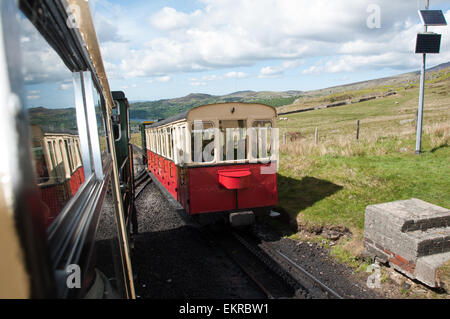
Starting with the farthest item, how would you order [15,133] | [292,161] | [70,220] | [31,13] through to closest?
1. [292,161]
2. [70,220]
3. [31,13]
4. [15,133]

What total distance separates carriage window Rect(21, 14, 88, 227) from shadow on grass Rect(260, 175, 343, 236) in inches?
228

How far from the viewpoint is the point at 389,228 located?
4867mm

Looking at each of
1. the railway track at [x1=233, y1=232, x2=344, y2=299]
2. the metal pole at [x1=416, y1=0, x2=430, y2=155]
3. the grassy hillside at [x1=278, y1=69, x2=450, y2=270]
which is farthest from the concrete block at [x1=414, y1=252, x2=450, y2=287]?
the metal pole at [x1=416, y1=0, x2=430, y2=155]

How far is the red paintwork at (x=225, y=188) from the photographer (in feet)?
21.3

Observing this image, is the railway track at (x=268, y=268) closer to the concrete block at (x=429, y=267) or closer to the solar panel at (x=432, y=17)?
the concrete block at (x=429, y=267)

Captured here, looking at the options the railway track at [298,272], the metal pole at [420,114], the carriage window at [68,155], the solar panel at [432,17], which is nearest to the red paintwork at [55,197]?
the carriage window at [68,155]

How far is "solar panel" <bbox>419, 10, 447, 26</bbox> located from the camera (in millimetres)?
10016

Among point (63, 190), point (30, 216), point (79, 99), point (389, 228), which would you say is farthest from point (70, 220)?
point (389, 228)

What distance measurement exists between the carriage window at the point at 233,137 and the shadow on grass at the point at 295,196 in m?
1.93

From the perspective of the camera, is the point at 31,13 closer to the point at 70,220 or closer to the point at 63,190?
the point at 70,220

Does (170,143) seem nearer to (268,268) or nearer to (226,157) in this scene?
(226,157)

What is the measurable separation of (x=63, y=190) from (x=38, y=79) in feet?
1.93

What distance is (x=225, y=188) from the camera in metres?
6.72
